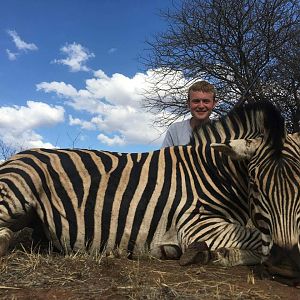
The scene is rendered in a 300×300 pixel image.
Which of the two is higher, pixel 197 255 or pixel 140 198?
pixel 140 198

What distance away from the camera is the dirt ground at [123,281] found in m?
2.11

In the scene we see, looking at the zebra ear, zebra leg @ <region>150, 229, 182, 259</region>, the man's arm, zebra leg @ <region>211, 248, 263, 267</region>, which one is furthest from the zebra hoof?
the man's arm

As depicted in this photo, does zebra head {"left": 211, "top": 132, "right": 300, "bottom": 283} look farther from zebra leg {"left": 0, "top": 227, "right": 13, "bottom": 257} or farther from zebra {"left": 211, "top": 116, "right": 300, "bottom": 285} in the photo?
zebra leg {"left": 0, "top": 227, "right": 13, "bottom": 257}

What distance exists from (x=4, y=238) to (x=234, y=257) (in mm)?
1571

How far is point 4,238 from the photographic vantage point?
3057mm

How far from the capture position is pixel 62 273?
2502 mm

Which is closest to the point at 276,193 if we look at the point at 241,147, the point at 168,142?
the point at 241,147

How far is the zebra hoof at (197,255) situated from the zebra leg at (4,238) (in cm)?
120

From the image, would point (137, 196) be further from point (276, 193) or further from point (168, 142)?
point (168, 142)

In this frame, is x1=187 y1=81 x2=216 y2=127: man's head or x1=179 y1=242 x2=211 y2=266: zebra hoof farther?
x1=187 y1=81 x2=216 y2=127: man's head

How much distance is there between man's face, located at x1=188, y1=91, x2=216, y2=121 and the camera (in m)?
5.00

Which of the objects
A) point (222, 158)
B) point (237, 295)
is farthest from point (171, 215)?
point (237, 295)

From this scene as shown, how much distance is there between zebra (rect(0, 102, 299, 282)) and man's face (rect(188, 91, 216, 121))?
1531 millimetres

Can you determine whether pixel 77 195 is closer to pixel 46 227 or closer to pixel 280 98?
pixel 46 227
